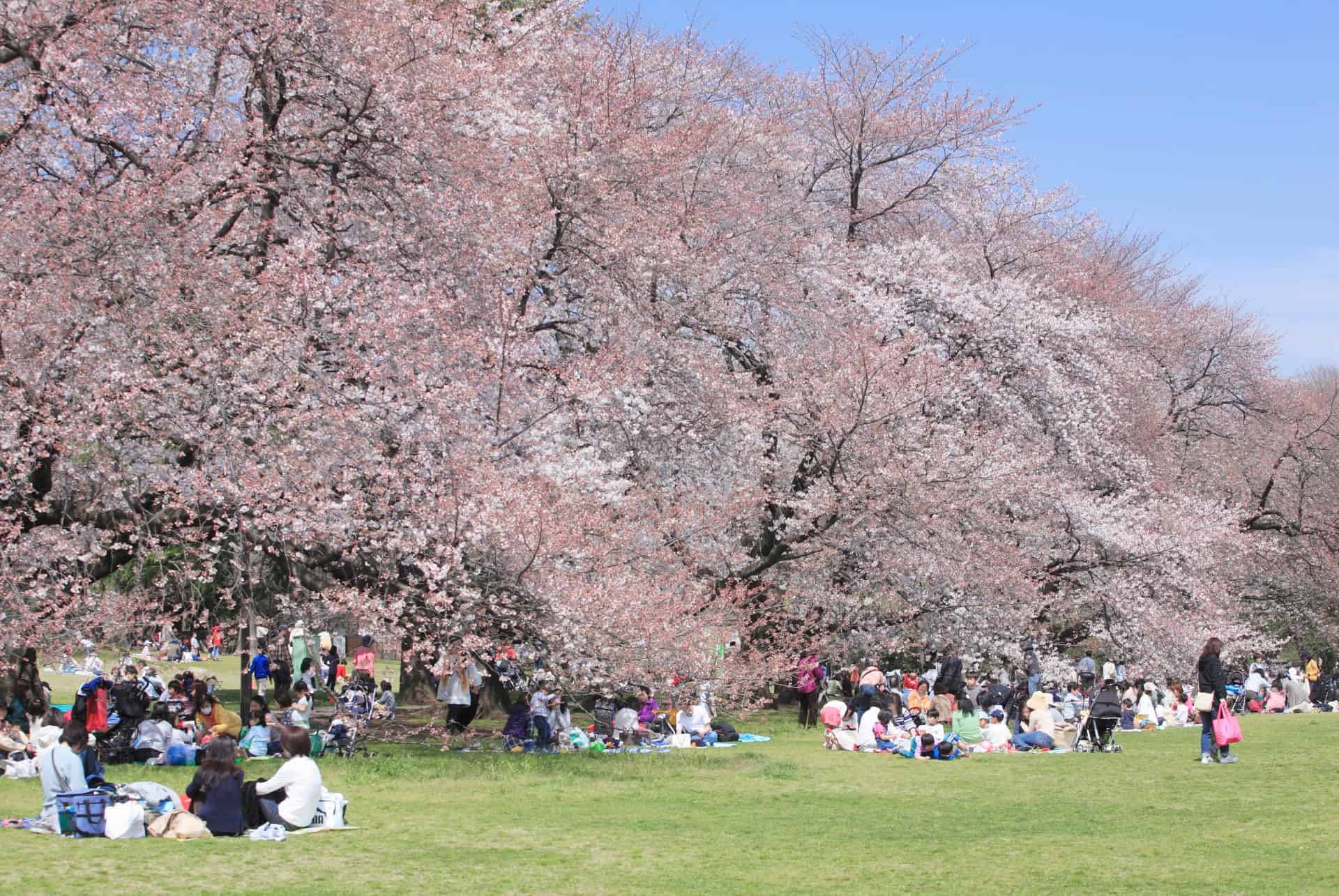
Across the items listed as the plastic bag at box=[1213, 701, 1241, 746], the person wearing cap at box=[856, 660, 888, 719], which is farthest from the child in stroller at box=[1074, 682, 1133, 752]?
the person wearing cap at box=[856, 660, 888, 719]

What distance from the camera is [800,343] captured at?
2369 centimetres

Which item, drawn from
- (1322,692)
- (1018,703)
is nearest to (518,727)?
(1018,703)

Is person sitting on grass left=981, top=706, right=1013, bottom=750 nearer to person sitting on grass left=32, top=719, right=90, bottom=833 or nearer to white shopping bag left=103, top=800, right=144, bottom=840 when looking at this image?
white shopping bag left=103, top=800, right=144, bottom=840

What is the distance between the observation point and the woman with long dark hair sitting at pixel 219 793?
10102mm

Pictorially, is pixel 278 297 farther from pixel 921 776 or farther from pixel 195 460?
pixel 921 776

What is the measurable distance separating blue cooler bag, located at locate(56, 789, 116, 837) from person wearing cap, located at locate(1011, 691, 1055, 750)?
40.1 feet

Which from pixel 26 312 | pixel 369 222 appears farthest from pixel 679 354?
pixel 26 312

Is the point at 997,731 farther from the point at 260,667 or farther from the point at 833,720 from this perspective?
the point at 260,667

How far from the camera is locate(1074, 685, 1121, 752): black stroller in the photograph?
17453 millimetres

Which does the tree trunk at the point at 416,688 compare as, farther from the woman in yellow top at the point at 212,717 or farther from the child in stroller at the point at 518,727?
the woman in yellow top at the point at 212,717

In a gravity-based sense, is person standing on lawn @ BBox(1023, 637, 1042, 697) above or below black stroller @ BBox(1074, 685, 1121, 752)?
above

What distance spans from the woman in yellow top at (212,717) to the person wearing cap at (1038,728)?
10.2 meters

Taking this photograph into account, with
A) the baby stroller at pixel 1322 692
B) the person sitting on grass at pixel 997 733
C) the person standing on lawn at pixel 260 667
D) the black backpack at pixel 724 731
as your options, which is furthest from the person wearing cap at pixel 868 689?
the baby stroller at pixel 1322 692

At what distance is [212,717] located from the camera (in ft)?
52.5
